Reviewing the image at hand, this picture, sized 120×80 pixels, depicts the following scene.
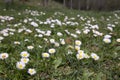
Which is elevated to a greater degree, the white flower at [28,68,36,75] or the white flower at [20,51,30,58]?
the white flower at [20,51,30,58]

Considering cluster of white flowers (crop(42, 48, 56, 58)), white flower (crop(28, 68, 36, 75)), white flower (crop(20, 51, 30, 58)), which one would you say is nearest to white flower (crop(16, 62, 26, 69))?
white flower (crop(28, 68, 36, 75))

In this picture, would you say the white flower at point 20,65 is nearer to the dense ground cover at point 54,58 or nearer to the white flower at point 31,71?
the dense ground cover at point 54,58

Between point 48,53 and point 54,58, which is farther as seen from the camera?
point 48,53

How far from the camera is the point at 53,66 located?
A: 12.1 feet

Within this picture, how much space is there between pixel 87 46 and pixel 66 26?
5.78ft

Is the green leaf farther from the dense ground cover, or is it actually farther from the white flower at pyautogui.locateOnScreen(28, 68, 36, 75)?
the white flower at pyautogui.locateOnScreen(28, 68, 36, 75)

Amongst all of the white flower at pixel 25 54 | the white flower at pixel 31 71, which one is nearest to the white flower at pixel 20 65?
the white flower at pixel 31 71

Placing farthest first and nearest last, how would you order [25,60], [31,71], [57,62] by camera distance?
[57,62] → [25,60] → [31,71]

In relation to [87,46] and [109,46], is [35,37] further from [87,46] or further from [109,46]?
[109,46]

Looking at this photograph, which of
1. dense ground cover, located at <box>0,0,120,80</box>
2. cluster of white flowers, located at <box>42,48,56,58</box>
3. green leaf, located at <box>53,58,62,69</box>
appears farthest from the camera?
cluster of white flowers, located at <box>42,48,56,58</box>

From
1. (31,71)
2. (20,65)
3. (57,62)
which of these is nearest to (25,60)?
(20,65)

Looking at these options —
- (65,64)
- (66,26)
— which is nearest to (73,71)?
(65,64)

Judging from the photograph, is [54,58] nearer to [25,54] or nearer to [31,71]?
[25,54]

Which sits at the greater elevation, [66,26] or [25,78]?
[25,78]
